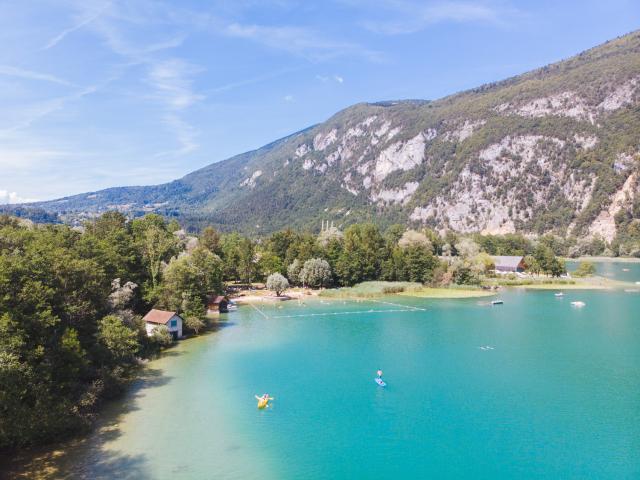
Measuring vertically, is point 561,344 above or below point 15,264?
below

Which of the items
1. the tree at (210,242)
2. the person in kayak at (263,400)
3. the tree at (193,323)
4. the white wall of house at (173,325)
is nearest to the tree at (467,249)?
the tree at (210,242)

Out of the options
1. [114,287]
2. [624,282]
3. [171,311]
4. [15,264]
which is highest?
[15,264]

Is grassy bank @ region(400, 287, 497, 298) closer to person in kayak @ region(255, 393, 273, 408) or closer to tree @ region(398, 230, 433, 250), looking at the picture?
tree @ region(398, 230, 433, 250)

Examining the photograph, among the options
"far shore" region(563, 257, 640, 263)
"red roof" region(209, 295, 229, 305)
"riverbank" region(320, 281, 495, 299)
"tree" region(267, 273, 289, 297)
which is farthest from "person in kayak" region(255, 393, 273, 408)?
"far shore" region(563, 257, 640, 263)

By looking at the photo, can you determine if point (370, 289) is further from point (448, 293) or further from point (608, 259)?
point (608, 259)

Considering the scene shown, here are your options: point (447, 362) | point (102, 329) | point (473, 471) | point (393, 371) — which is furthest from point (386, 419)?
point (102, 329)

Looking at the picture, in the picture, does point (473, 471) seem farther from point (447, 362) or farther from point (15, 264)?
point (15, 264)

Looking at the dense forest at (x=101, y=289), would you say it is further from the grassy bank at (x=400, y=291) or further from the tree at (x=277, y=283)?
the grassy bank at (x=400, y=291)
